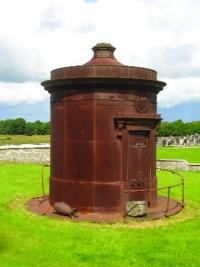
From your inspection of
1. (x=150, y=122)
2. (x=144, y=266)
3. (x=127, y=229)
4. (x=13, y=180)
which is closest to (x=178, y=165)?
(x=13, y=180)

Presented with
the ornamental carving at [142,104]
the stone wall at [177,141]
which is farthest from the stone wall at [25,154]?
the stone wall at [177,141]

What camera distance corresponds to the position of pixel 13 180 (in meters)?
20.0

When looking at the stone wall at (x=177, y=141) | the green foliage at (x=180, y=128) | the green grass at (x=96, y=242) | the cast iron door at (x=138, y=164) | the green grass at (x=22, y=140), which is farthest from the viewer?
the green foliage at (x=180, y=128)

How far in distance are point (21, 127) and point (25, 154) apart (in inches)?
3477

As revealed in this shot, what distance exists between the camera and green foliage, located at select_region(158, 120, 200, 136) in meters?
87.8

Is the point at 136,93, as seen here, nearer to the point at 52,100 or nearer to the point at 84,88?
the point at 84,88

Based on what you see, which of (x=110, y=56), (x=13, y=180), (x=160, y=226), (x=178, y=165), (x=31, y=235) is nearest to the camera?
(x=31, y=235)

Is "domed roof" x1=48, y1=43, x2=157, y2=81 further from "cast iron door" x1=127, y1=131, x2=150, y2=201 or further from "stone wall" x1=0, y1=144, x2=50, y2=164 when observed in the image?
"stone wall" x1=0, y1=144, x2=50, y2=164

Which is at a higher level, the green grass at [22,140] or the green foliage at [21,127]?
the green foliage at [21,127]

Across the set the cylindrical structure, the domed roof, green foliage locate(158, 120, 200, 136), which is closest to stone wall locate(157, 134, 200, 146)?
green foliage locate(158, 120, 200, 136)

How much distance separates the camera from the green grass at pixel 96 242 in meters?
8.80

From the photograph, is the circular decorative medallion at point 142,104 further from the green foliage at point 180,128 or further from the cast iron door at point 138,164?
the green foliage at point 180,128

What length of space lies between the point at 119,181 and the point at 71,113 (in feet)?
8.05

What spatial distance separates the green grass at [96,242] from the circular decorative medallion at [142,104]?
10.8 feet
